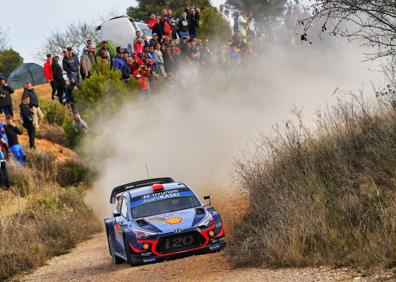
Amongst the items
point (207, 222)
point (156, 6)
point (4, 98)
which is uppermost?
point (156, 6)

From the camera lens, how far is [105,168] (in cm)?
3225

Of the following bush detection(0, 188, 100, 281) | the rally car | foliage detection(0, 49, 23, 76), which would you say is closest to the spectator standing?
bush detection(0, 188, 100, 281)

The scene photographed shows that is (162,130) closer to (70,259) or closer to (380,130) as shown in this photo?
(70,259)

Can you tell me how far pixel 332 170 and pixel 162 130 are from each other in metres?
19.7

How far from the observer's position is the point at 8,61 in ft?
214

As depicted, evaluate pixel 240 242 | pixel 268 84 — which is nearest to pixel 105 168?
pixel 268 84

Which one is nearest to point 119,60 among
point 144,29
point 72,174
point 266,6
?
point 72,174

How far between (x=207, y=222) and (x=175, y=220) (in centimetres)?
65

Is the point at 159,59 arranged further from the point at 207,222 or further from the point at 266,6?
the point at 266,6

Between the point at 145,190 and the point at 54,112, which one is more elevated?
the point at 54,112

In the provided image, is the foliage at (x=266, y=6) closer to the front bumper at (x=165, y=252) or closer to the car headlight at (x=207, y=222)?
the car headlight at (x=207, y=222)

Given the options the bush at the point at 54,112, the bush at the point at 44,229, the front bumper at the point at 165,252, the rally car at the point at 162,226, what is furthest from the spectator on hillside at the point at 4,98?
the front bumper at the point at 165,252

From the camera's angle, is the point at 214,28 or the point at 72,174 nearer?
the point at 72,174

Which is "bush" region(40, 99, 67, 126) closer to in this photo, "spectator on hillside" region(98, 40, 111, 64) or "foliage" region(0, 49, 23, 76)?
"spectator on hillside" region(98, 40, 111, 64)
